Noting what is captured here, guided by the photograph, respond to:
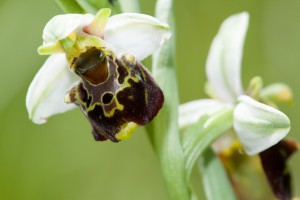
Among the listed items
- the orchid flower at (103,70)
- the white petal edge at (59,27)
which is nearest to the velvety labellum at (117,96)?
the orchid flower at (103,70)

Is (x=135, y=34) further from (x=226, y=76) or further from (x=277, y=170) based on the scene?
(x=277, y=170)

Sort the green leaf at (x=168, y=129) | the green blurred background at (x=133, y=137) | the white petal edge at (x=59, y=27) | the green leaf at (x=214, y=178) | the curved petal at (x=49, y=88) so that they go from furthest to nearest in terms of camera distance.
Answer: the green blurred background at (x=133, y=137) → the green leaf at (x=214, y=178) → the green leaf at (x=168, y=129) → the curved petal at (x=49, y=88) → the white petal edge at (x=59, y=27)

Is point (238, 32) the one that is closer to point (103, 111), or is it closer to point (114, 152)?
point (103, 111)

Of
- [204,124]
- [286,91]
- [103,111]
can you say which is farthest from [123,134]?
[286,91]

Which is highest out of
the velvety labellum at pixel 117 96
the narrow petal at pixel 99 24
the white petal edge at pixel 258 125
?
the narrow petal at pixel 99 24

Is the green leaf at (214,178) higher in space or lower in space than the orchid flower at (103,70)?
lower

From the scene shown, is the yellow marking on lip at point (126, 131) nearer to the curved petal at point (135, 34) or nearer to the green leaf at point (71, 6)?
the curved petal at point (135, 34)

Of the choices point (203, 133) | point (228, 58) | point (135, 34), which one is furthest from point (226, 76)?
point (135, 34)
